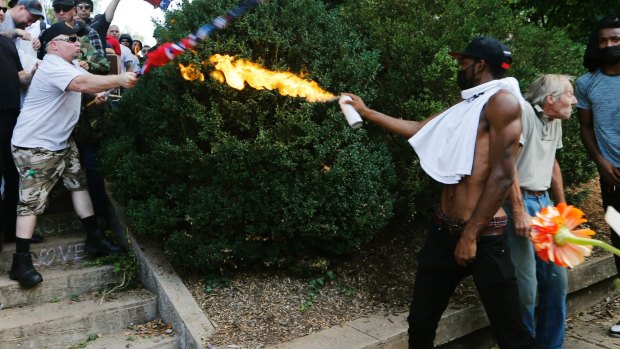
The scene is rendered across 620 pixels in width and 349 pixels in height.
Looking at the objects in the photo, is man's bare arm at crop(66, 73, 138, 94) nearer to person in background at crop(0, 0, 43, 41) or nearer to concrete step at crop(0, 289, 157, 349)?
person in background at crop(0, 0, 43, 41)

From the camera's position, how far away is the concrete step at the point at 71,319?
4.02 meters

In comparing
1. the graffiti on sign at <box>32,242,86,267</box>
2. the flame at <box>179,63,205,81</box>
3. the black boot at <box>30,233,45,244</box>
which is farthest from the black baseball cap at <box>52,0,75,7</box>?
the graffiti on sign at <box>32,242,86,267</box>

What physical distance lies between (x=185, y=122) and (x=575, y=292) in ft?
13.5

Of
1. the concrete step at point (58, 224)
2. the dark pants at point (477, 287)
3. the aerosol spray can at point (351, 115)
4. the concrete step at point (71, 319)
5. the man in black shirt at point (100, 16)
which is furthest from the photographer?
the man in black shirt at point (100, 16)

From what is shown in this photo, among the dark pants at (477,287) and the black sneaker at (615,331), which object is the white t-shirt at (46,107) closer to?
the dark pants at (477,287)

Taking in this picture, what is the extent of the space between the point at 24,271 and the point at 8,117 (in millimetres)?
1432

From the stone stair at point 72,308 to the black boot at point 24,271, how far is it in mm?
74

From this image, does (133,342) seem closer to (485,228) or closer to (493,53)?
(485,228)

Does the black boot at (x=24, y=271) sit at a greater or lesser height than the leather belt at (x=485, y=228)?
lesser

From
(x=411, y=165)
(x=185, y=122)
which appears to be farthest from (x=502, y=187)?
(x=185, y=122)

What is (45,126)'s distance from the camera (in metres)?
4.53

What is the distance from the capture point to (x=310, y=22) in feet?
15.5

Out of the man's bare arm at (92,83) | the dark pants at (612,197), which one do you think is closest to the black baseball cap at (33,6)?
the man's bare arm at (92,83)

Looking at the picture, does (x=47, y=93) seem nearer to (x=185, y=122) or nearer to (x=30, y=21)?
(x=185, y=122)
